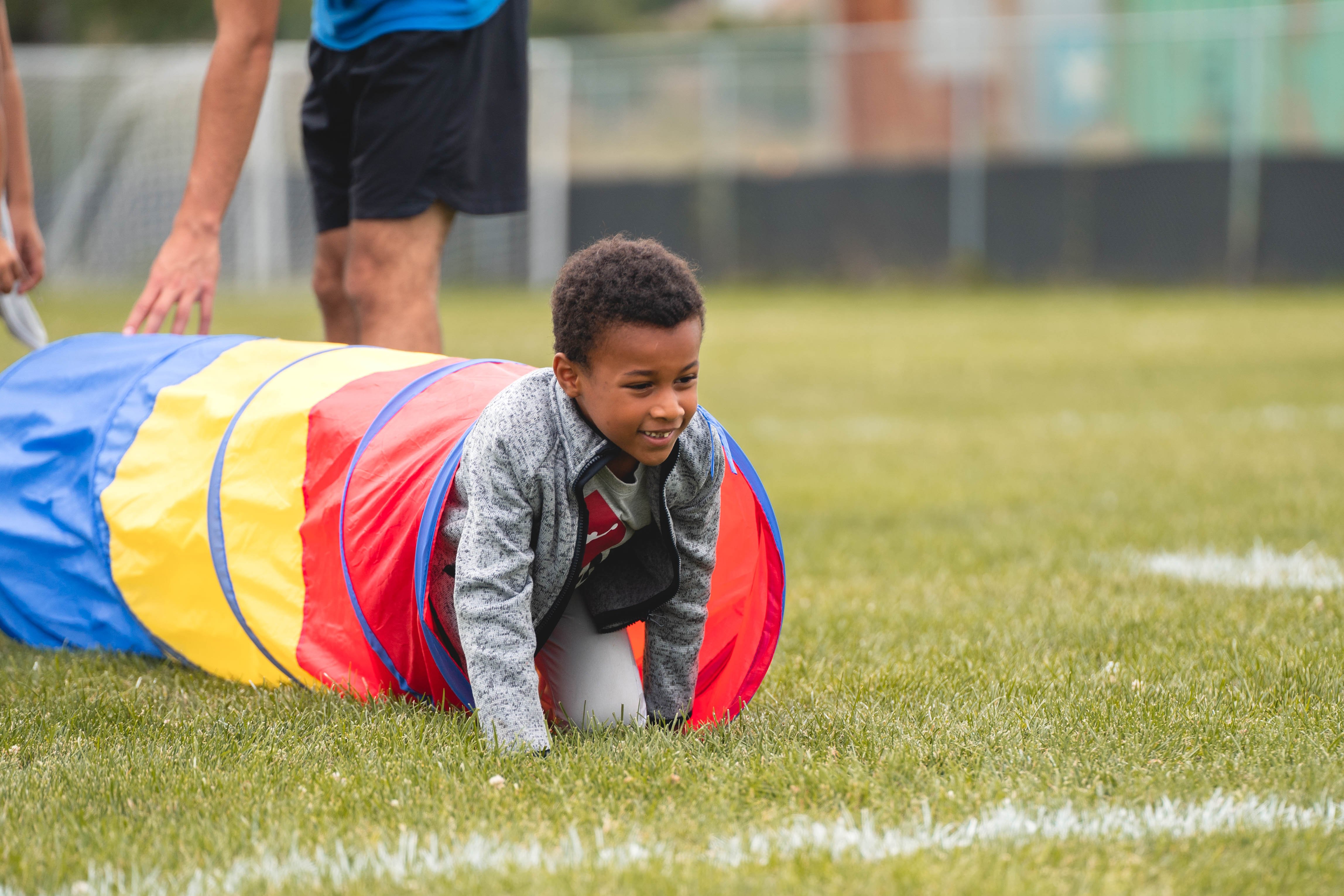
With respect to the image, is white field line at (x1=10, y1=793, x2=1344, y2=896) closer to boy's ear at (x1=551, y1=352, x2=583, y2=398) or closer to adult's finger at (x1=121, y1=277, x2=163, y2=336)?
boy's ear at (x1=551, y1=352, x2=583, y2=398)

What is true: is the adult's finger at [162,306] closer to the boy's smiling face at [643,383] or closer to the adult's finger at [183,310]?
the adult's finger at [183,310]

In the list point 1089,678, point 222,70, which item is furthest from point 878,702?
point 222,70

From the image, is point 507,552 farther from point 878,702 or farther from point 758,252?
point 758,252

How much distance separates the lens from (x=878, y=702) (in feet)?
8.82

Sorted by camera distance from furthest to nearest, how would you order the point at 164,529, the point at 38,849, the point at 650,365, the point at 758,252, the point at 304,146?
the point at 758,252 → the point at 304,146 → the point at 164,529 → the point at 650,365 → the point at 38,849

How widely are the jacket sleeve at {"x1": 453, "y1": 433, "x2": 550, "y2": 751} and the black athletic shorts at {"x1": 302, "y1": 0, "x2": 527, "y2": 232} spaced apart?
1.43m

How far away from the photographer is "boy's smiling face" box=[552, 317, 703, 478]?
86.0 inches

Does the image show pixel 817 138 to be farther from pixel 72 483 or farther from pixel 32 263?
pixel 72 483

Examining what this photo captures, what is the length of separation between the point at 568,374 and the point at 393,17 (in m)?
1.62

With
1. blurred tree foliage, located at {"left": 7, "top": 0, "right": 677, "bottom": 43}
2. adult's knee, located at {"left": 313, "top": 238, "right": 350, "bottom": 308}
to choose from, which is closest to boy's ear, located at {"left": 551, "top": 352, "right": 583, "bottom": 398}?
A: adult's knee, located at {"left": 313, "top": 238, "right": 350, "bottom": 308}

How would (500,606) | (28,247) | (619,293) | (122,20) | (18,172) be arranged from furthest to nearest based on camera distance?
(122,20) < (18,172) < (28,247) < (500,606) < (619,293)

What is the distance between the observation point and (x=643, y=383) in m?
2.21

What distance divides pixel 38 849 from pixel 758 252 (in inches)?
666

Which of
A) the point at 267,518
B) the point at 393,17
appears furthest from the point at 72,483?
the point at 393,17
